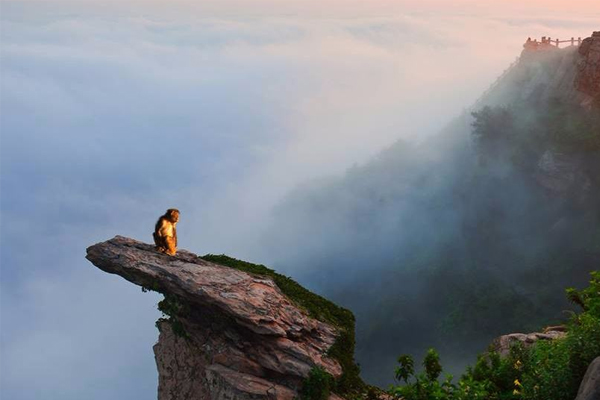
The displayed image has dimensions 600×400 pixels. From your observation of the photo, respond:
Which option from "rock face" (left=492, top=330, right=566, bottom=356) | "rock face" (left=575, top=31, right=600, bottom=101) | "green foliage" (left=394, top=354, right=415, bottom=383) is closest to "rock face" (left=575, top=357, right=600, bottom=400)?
"green foliage" (left=394, top=354, right=415, bottom=383)

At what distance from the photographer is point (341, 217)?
285 ft

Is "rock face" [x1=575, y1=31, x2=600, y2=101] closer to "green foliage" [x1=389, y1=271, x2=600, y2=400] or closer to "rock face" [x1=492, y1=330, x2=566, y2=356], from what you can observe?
"rock face" [x1=492, y1=330, x2=566, y2=356]

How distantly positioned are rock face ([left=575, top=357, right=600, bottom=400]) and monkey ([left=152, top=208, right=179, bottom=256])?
523 inches

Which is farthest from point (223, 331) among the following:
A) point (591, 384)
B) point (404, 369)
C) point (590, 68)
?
point (590, 68)

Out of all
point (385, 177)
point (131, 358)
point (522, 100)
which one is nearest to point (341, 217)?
point (385, 177)

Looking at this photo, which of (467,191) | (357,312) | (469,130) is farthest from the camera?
(469,130)

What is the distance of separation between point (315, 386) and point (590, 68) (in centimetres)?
4385

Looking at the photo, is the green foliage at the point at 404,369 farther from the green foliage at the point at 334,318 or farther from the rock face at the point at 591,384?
the rock face at the point at 591,384

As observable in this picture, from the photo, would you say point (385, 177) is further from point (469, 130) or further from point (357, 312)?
point (357, 312)

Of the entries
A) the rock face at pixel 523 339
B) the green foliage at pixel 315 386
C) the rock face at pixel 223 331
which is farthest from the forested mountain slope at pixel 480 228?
the green foliage at pixel 315 386

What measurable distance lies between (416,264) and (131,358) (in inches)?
4874

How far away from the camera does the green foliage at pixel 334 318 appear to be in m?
23.2

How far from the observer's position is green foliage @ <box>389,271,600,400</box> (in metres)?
18.2

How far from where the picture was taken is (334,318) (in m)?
25.3
